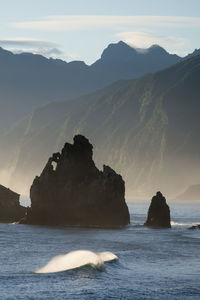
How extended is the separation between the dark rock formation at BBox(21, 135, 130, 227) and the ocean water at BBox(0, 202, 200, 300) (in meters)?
11.4

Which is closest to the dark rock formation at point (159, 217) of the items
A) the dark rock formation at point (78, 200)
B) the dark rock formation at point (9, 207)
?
the dark rock formation at point (78, 200)

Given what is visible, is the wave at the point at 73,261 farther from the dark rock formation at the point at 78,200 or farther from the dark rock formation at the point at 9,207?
the dark rock formation at the point at 9,207

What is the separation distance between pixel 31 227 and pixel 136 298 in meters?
70.7

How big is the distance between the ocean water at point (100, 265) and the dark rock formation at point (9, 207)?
20.6 metres

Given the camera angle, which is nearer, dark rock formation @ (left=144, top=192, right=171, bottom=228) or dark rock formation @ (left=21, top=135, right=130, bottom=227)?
dark rock formation @ (left=21, top=135, right=130, bottom=227)

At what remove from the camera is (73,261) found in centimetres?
6750

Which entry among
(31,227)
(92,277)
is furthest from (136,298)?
(31,227)

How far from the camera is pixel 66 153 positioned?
131 m

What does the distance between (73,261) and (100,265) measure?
4951mm

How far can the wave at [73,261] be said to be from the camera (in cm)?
6294

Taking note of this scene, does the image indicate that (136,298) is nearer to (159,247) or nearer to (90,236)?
(159,247)

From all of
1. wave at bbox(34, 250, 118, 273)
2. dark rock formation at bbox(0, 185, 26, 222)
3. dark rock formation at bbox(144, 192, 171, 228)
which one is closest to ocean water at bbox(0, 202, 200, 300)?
wave at bbox(34, 250, 118, 273)

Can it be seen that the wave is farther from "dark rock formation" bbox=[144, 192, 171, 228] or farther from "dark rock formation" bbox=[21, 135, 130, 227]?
"dark rock formation" bbox=[144, 192, 171, 228]

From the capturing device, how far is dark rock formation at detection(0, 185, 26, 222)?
132125 mm
